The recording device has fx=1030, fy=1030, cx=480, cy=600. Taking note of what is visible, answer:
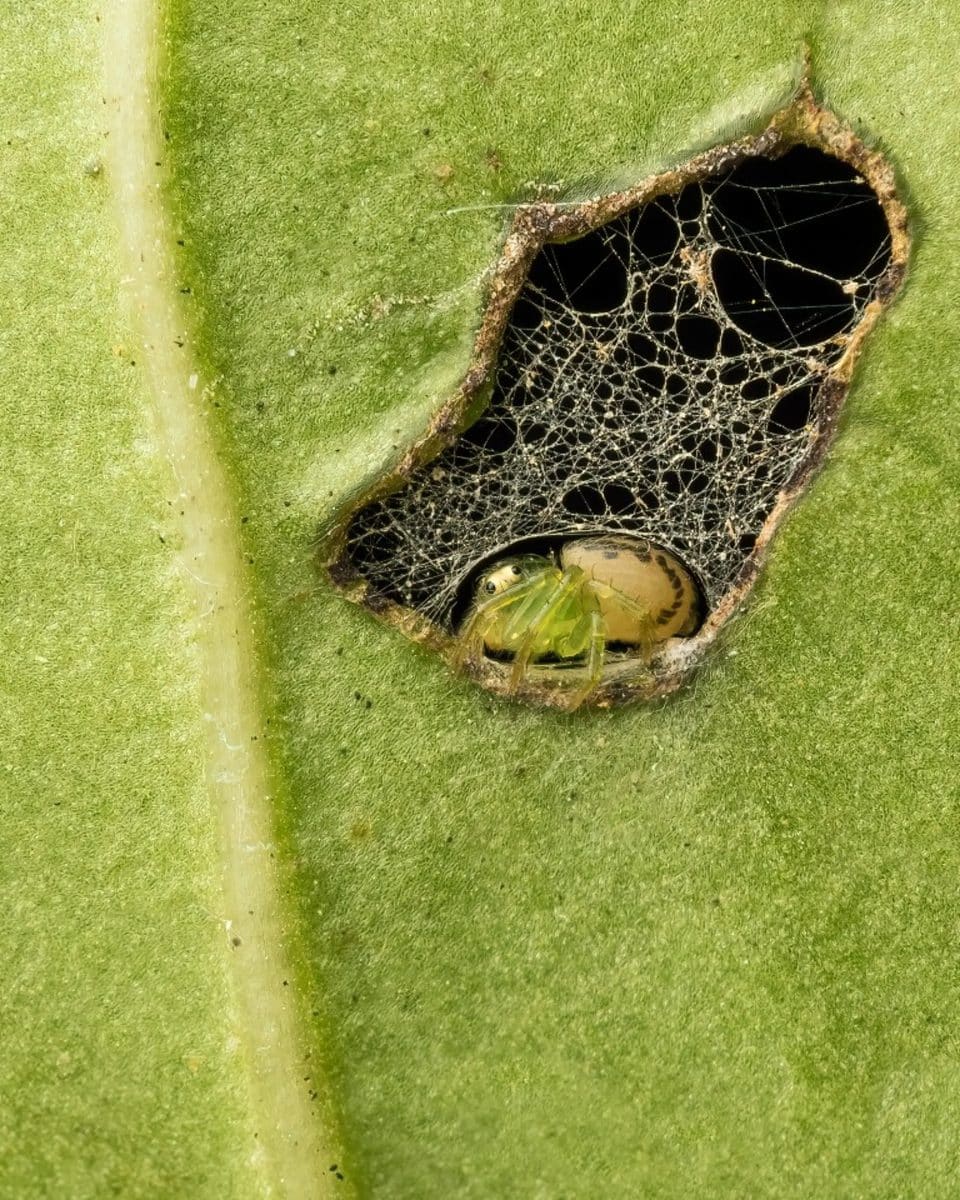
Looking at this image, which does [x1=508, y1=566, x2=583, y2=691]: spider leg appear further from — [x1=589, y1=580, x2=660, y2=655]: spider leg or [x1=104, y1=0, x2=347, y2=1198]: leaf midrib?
[x1=104, y1=0, x2=347, y2=1198]: leaf midrib

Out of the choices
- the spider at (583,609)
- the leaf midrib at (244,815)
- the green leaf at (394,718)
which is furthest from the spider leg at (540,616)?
the leaf midrib at (244,815)

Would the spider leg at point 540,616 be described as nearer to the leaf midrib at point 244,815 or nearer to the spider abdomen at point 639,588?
the spider abdomen at point 639,588

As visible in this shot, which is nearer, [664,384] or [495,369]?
[495,369]

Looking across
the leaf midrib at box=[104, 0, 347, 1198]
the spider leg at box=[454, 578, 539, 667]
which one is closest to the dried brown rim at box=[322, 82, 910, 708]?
the spider leg at box=[454, 578, 539, 667]

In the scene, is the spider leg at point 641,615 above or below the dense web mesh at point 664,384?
below

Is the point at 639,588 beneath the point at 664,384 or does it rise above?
beneath

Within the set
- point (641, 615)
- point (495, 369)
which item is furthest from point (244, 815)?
point (495, 369)

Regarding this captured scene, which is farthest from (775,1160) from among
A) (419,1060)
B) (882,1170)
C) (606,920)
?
(419,1060)

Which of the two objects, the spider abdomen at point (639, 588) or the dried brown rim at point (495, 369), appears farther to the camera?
the spider abdomen at point (639, 588)

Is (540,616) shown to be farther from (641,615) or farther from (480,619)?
(641,615)
